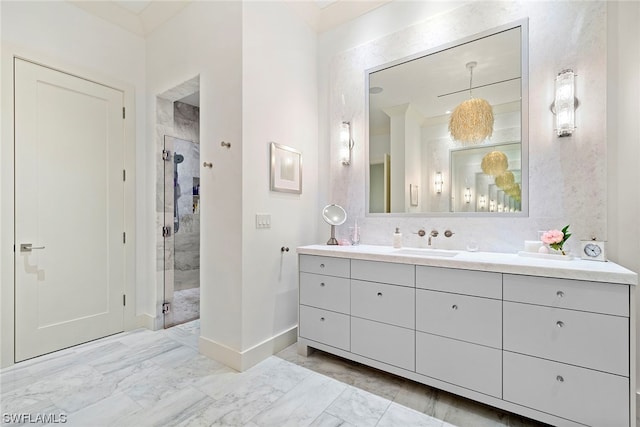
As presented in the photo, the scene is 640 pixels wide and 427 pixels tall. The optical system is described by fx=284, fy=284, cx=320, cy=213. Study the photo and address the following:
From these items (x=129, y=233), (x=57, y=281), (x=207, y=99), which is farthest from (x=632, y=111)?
(x=57, y=281)

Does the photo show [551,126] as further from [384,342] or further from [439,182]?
[384,342]

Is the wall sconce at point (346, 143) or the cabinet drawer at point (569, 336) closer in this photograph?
the cabinet drawer at point (569, 336)

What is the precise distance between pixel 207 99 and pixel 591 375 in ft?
10.3

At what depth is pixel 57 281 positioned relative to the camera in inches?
98.7

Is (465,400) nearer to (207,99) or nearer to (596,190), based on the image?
(596,190)

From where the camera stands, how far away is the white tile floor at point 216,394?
1.66 metres

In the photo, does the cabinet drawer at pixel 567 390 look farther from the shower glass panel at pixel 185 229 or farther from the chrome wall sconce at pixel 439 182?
the shower glass panel at pixel 185 229

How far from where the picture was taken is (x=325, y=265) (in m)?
2.30

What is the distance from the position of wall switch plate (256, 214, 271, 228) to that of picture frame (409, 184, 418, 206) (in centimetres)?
125

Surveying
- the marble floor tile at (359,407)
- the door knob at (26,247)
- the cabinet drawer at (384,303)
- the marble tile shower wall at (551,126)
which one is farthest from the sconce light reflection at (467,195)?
the door knob at (26,247)

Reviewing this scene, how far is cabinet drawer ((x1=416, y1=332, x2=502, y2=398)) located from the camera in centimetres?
162

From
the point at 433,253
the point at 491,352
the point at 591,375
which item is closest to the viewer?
the point at 591,375

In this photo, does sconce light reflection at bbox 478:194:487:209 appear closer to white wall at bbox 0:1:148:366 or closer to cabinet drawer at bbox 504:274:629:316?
cabinet drawer at bbox 504:274:629:316

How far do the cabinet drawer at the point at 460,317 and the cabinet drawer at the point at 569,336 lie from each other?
0.06 meters
